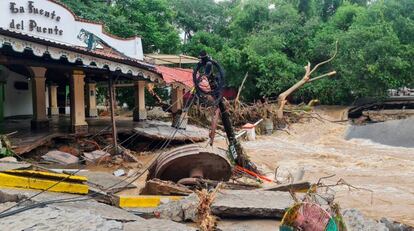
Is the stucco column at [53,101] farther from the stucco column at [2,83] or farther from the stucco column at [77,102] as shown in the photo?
the stucco column at [77,102]

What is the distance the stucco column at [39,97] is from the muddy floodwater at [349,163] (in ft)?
25.5

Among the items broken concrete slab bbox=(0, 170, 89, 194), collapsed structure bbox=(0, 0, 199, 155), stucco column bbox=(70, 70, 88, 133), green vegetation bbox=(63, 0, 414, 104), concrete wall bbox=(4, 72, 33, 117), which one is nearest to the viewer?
broken concrete slab bbox=(0, 170, 89, 194)

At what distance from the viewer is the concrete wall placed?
18.5 meters

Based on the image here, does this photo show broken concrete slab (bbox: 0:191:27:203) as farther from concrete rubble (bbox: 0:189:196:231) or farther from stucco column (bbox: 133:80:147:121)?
stucco column (bbox: 133:80:147:121)

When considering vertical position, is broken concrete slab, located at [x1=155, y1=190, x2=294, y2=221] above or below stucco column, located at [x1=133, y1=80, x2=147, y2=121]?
Result: below

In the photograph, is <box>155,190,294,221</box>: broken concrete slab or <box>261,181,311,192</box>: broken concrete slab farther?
<box>261,181,311,192</box>: broken concrete slab

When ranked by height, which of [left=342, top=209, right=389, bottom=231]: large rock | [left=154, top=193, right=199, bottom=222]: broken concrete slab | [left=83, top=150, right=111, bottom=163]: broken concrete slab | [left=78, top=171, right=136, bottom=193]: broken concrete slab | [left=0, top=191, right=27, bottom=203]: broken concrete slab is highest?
[left=0, top=191, right=27, bottom=203]: broken concrete slab

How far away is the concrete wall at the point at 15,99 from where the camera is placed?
18.5m

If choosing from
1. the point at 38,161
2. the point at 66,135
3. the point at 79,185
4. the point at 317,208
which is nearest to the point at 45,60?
the point at 66,135

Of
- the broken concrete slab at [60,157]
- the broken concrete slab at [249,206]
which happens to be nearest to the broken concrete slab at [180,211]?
the broken concrete slab at [249,206]

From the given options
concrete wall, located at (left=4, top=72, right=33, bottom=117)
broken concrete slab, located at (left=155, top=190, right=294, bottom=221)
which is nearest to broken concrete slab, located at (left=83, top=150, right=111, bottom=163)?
concrete wall, located at (left=4, top=72, right=33, bottom=117)

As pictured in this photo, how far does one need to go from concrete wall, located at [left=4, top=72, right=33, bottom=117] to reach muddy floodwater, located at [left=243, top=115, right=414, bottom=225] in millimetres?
10462

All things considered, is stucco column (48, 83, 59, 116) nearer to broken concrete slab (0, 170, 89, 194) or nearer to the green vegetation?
the green vegetation

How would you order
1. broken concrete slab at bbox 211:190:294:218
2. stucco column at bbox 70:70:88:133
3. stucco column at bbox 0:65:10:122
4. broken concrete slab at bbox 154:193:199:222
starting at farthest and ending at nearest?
stucco column at bbox 0:65:10:122
stucco column at bbox 70:70:88:133
broken concrete slab at bbox 211:190:294:218
broken concrete slab at bbox 154:193:199:222
